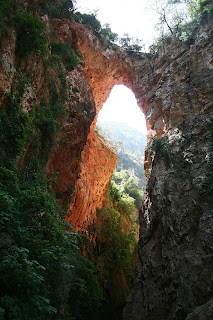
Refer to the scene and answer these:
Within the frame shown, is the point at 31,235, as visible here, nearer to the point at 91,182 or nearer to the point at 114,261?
the point at 114,261

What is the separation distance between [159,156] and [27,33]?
10.2m

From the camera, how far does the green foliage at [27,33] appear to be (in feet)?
24.4

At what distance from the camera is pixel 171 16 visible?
21.1 metres

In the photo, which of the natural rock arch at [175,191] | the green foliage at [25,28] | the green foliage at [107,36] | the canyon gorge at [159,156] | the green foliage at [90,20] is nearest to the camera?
the green foliage at [25,28]

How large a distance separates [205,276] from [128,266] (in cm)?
1041

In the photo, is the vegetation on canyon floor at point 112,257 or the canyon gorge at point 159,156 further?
the vegetation on canyon floor at point 112,257

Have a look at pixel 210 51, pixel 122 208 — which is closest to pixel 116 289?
pixel 122 208

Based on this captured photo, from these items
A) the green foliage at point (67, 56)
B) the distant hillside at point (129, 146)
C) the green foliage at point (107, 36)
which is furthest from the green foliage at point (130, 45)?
the distant hillside at point (129, 146)

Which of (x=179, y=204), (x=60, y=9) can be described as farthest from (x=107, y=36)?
(x=179, y=204)

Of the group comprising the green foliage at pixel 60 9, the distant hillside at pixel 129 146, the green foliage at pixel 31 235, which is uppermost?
the distant hillside at pixel 129 146

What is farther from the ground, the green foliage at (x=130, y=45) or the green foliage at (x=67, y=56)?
the green foliage at (x=130, y=45)

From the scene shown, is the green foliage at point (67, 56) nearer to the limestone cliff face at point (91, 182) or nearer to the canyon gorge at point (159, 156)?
the canyon gorge at point (159, 156)

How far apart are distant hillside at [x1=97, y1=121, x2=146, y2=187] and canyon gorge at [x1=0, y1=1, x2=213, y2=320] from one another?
2929cm

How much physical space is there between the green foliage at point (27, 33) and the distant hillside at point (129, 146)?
3930 centimetres
